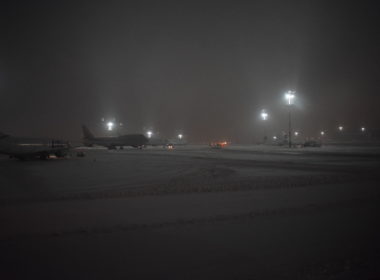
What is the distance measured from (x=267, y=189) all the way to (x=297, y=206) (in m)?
3.39

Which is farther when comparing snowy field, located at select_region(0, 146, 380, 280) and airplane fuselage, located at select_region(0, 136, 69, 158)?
airplane fuselage, located at select_region(0, 136, 69, 158)

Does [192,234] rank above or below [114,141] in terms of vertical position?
below

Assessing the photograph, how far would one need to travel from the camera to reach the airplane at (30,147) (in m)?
32.5

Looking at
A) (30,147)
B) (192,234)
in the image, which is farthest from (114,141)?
(192,234)

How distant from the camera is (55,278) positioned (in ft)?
16.4

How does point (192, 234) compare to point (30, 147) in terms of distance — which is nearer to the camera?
point (192, 234)

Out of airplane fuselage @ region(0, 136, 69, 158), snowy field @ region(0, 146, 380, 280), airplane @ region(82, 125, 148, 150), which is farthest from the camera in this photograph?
airplane @ region(82, 125, 148, 150)

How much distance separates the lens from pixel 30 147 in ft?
111

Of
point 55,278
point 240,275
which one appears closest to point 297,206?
point 240,275

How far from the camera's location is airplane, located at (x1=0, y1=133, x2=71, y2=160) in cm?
3247

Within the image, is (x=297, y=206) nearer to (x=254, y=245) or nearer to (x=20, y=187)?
(x=254, y=245)

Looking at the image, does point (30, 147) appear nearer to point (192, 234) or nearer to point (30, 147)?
point (30, 147)

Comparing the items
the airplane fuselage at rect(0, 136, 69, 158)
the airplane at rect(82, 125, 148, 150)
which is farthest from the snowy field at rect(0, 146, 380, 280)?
the airplane at rect(82, 125, 148, 150)

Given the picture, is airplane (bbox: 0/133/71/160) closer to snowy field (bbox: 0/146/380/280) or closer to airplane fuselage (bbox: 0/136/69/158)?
airplane fuselage (bbox: 0/136/69/158)
